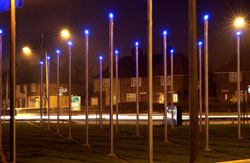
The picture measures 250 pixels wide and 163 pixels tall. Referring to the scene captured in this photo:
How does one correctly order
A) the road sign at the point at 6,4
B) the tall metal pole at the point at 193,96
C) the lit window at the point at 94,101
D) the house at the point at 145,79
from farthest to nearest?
the lit window at the point at 94,101 → the house at the point at 145,79 → the road sign at the point at 6,4 → the tall metal pole at the point at 193,96

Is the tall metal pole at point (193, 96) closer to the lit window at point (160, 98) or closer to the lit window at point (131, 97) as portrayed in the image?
the lit window at point (160, 98)

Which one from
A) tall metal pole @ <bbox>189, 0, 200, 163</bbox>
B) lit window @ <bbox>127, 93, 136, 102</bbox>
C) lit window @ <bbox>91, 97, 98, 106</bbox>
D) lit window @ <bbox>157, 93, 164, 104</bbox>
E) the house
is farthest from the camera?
lit window @ <bbox>91, 97, 98, 106</bbox>

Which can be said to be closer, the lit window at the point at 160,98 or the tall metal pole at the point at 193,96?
the tall metal pole at the point at 193,96

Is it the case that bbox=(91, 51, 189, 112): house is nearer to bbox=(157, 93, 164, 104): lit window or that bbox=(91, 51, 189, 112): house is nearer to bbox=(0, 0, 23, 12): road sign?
bbox=(157, 93, 164, 104): lit window

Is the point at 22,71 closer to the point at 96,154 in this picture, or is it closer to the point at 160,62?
the point at 160,62

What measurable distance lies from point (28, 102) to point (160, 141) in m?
71.0

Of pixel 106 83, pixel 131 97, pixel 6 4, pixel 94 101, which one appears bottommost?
pixel 94 101

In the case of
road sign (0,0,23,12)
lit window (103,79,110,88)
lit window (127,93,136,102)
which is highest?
road sign (0,0,23,12)

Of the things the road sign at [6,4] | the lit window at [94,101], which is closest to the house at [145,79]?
the lit window at [94,101]

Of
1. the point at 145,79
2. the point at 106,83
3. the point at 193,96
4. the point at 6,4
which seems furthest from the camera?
the point at 106,83

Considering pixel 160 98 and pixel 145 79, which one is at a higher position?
pixel 145 79

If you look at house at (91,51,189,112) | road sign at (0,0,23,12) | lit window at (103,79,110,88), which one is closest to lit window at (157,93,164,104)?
house at (91,51,189,112)

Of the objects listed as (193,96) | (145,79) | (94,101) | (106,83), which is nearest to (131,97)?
(145,79)

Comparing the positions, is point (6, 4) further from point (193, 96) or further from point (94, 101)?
point (94, 101)
